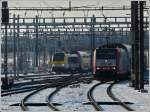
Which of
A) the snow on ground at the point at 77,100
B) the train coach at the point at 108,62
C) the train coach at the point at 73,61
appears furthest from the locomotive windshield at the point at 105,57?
the train coach at the point at 73,61

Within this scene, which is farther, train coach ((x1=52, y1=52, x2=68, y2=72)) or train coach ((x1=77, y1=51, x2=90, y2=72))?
train coach ((x1=77, y1=51, x2=90, y2=72))

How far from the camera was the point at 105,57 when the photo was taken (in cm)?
2534

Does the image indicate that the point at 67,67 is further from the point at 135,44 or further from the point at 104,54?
the point at 135,44

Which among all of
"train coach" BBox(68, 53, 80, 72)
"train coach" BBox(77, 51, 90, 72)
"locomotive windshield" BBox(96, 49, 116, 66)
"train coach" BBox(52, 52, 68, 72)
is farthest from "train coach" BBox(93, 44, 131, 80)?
"train coach" BBox(77, 51, 90, 72)

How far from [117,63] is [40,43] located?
25935mm

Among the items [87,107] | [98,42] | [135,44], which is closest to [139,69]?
[135,44]

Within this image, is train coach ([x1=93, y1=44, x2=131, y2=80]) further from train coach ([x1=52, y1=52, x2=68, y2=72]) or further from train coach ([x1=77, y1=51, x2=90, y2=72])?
train coach ([x1=77, y1=51, x2=90, y2=72])

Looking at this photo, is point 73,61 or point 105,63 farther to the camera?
point 73,61

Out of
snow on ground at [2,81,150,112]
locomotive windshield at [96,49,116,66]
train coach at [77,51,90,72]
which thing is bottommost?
train coach at [77,51,90,72]

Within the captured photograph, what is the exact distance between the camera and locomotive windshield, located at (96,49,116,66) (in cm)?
2534

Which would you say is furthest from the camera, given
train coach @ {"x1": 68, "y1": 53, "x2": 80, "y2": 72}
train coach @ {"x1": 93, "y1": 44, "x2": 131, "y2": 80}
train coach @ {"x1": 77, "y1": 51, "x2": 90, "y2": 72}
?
train coach @ {"x1": 77, "y1": 51, "x2": 90, "y2": 72}

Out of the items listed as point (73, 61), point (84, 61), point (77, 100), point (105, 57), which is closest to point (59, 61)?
point (73, 61)

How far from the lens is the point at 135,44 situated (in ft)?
60.9

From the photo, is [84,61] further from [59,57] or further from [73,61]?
[59,57]
